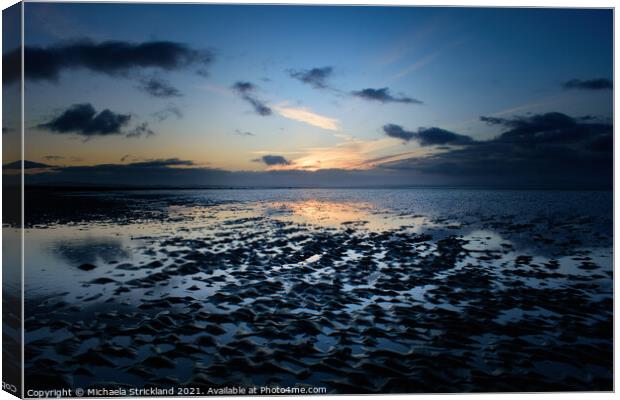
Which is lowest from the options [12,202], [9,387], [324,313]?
[9,387]

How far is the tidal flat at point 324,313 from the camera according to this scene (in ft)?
23.2

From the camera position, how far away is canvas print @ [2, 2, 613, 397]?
24.0ft

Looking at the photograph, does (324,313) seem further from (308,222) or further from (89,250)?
(308,222)

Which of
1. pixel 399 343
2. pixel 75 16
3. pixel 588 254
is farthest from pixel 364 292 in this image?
pixel 75 16

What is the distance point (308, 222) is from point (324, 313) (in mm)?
11818

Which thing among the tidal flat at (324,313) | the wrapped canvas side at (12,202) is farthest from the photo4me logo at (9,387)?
the tidal flat at (324,313)

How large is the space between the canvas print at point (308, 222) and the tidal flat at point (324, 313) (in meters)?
0.05

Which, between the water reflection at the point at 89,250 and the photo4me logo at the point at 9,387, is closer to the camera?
the photo4me logo at the point at 9,387

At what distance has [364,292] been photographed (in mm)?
9969

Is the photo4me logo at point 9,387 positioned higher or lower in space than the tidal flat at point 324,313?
lower

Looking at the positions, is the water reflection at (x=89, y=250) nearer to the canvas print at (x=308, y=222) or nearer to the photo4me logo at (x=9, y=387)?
the canvas print at (x=308, y=222)

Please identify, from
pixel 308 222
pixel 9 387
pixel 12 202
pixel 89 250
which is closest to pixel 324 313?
pixel 9 387

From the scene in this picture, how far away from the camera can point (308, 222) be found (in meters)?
20.6

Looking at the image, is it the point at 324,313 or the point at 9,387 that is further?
the point at 324,313
